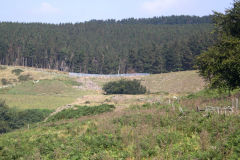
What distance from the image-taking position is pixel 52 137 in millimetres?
16328

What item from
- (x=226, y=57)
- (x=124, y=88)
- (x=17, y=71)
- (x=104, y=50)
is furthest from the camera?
(x=104, y=50)

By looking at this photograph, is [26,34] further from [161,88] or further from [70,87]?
[161,88]

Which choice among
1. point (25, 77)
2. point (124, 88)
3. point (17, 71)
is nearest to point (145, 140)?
point (124, 88)

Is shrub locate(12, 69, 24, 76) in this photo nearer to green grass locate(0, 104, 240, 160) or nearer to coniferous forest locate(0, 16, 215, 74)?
coniferous forest locate(0, 16, 215, 74)

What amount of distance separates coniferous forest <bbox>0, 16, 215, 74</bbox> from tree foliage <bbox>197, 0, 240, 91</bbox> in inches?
2652

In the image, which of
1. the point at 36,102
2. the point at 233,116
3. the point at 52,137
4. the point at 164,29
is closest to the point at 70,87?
the point at 36,102

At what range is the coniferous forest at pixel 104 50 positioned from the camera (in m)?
108

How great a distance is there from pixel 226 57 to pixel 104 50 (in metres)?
127

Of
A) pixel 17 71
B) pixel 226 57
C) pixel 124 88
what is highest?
pixel 226 57

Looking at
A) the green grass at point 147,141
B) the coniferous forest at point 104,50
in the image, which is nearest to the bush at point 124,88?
the coniferous forest at point 104,50

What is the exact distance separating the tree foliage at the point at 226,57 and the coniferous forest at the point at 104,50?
6736 cm

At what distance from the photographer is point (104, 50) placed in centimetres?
14550

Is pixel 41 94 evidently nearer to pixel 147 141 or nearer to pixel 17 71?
pixel 17 71

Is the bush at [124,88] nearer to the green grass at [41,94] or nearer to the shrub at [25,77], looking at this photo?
the green grass at [41,94]
